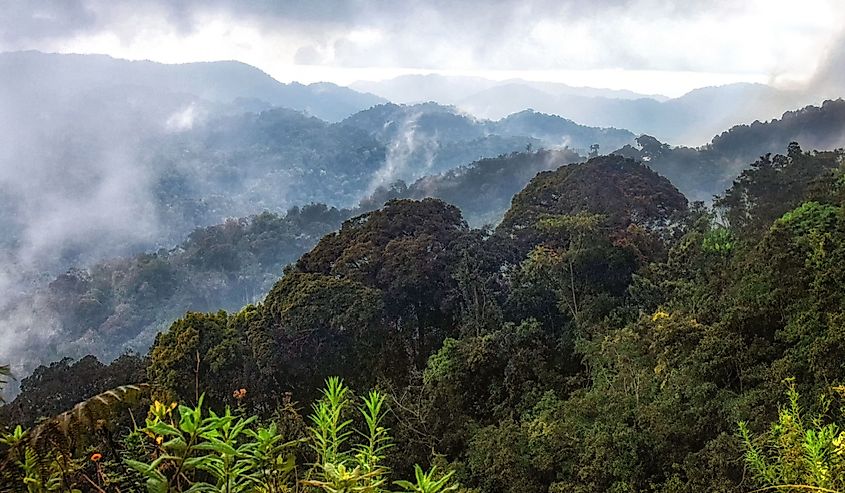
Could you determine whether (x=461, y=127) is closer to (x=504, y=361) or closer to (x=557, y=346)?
(x=557, y=346)

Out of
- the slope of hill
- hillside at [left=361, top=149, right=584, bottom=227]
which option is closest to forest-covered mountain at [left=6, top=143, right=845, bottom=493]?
hillside at [left=361, top=149, right=584, bottom=227]

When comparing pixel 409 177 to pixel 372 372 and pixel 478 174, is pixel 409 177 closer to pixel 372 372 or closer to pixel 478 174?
pixel 478 174

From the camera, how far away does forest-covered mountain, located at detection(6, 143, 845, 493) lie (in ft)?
13.1

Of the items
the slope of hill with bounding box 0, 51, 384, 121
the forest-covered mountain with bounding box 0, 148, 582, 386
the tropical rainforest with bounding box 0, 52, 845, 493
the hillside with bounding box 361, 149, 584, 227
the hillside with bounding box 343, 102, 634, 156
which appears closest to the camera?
the tropical rainforest with bounding box 0, 52, 845, 493

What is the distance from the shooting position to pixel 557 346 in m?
8.70

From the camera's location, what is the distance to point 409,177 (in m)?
61.2

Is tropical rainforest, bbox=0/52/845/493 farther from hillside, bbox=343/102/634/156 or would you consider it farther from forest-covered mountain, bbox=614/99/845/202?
hillside, bbox=343/102/634/156

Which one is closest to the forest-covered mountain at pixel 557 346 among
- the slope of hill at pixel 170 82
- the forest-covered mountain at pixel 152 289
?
the forest-covered mountain at pixel 152 289

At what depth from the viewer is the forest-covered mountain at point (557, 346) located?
3984mm

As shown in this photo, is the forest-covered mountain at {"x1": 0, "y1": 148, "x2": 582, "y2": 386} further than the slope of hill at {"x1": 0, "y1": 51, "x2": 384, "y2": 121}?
No

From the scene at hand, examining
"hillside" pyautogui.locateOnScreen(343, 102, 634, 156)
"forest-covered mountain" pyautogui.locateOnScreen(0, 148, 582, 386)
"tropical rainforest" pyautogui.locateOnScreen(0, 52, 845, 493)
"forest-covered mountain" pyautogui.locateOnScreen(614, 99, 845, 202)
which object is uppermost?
"hillside" pyautogui.locateOnScreen(343, 102, 634, 156)

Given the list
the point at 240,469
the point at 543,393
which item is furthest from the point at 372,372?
the point at 240,469

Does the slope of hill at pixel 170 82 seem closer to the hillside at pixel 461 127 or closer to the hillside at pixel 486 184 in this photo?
the hillside at pixel 461 127

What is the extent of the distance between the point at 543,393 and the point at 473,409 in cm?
79
